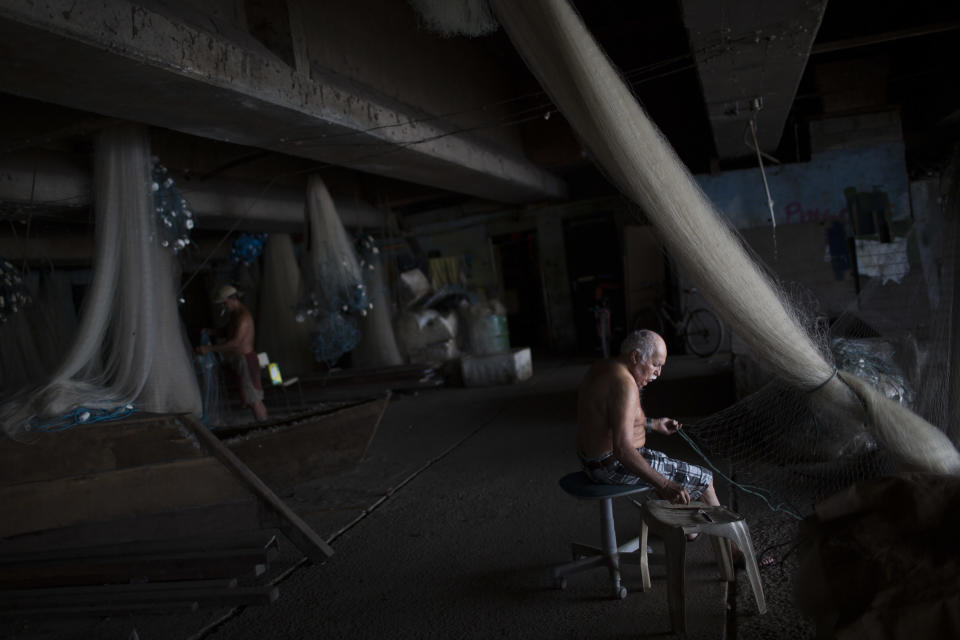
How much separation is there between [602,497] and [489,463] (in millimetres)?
2689

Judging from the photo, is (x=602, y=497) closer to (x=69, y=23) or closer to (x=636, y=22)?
(x=69, y=23)

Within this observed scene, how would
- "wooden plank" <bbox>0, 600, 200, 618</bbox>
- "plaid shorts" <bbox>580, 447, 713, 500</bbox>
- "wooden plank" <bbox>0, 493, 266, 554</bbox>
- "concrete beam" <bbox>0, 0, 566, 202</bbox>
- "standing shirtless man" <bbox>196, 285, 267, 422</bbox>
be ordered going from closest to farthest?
"plaid shorts" <bbox>580, 447, 713, 500</bbox> < "concrete beam" <bbox>0, 0, 566, 202</bbox> < "wooden plank" <bbox>0, 600, 200, 618</bbox> < "wooden plank" <bbox>0, 493, 266, 554</bbox> < "standing shirtless man" <bbox>196, 285, 267, 422</bbox>

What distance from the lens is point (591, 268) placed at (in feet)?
42.6

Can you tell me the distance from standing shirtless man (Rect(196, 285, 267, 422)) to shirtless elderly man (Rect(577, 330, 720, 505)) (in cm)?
538

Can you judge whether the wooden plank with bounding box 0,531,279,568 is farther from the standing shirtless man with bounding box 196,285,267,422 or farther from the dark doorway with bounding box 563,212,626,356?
the dark doorway with bounding box 563,212,626,356

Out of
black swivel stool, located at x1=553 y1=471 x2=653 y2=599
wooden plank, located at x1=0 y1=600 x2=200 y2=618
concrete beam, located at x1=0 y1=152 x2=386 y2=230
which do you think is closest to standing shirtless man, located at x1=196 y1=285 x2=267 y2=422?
concrete beam, located at x1=0 y1=152 x2=386 y2=230

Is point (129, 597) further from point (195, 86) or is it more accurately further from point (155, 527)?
point (195, 86)

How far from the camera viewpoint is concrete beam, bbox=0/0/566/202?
3268 mm

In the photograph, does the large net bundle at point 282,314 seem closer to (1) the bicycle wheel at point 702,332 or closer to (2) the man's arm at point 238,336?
(2) the man's arm at point 238,336

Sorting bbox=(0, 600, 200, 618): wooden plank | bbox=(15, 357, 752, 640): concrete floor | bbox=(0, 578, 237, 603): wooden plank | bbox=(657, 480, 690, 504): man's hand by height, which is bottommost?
bbox=(15, 357, 752, 640): concrete floor

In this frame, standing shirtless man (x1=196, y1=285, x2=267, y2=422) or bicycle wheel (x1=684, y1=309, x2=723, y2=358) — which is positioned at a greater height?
standing shirtless man (x1=196, y1=285, x2=267, y2=422)

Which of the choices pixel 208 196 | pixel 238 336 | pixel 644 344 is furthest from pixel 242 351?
pixel 644 344

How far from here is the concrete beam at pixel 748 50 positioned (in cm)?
406

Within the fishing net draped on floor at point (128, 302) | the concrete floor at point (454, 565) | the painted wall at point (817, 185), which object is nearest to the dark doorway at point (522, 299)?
the painted wall at point (817, 185)
